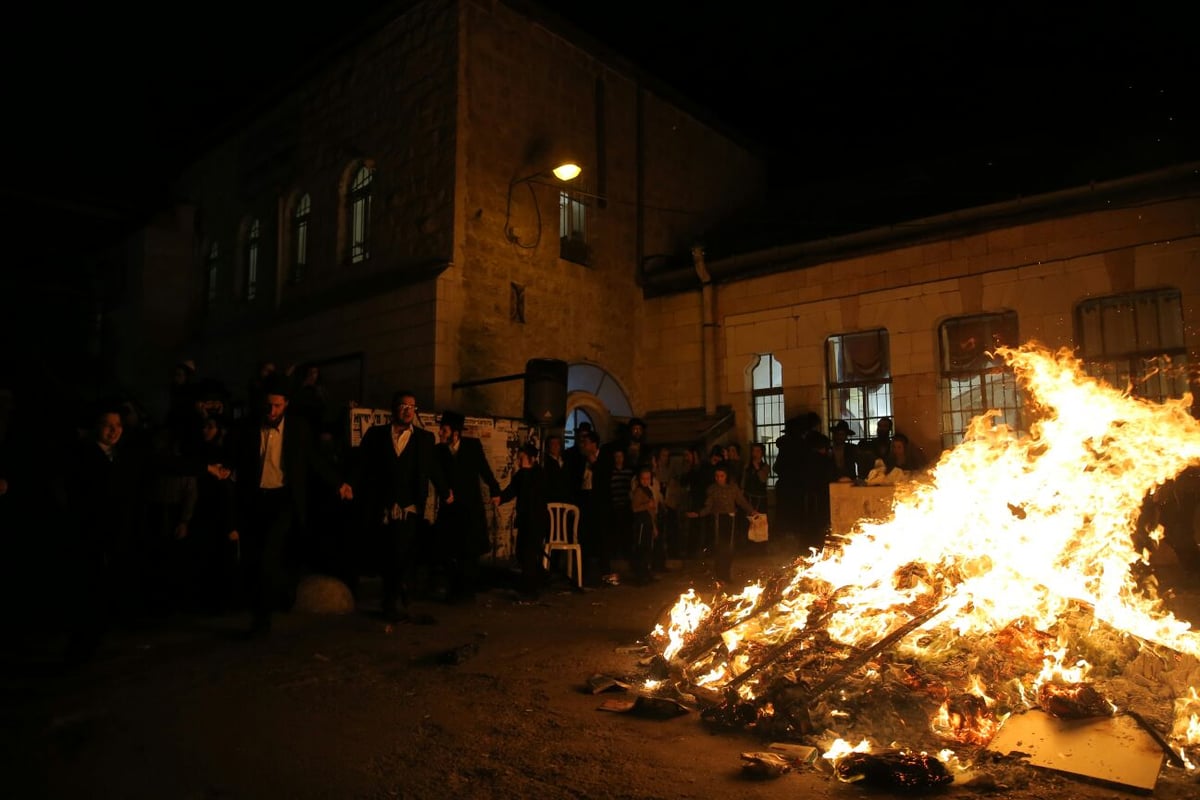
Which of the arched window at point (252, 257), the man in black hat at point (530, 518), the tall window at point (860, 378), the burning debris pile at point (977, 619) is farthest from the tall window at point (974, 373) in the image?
the arched window at point (252, 257)

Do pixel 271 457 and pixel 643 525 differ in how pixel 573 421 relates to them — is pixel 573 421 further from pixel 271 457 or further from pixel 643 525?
pixel 271 457

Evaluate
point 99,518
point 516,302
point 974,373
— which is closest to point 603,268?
point 516,302

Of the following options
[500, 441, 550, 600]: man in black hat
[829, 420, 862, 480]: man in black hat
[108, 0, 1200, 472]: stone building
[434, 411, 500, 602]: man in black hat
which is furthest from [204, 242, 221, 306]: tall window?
[829, 420, 862, 480]: man in black hat

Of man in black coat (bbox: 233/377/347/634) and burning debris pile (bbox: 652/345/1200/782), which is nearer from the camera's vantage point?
burning debris pile (bbox: 652/345/1200/782)

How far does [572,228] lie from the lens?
15.4m

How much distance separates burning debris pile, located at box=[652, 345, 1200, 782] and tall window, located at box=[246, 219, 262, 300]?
14.8m

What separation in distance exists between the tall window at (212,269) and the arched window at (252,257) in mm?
1095

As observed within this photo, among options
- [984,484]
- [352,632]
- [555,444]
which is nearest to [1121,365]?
[984,484]

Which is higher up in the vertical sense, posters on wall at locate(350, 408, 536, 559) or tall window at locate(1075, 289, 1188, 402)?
tall window at locate(1075, 289, 1188, 402)

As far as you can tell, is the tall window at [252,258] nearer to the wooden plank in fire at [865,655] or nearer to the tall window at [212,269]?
the tall window at [212,269]

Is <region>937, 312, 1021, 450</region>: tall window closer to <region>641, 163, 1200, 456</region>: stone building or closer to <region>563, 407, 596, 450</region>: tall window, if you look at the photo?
<region>641, 163, 1200, 456</region>: stone building

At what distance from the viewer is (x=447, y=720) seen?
4.75m

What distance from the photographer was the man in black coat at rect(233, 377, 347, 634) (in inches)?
267

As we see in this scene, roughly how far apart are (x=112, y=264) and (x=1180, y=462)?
2359 centimetres
